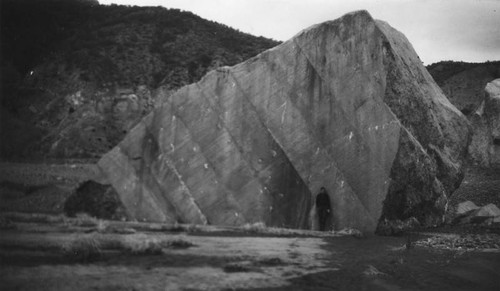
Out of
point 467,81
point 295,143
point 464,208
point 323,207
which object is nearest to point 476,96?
point 467,81

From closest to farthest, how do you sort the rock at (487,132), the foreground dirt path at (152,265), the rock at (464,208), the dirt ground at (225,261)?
the foreground dirt path at (152,265) < the dirt ground at (225,261) < the rock at (464,208) < the rock at (487,132)

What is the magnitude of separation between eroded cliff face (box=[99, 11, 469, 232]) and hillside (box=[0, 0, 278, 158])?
21.1m

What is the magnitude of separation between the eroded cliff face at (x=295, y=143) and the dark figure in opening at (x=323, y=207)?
18 cm

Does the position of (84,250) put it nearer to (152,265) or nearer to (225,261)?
(152,265)

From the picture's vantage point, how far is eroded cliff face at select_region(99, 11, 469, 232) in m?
16.2

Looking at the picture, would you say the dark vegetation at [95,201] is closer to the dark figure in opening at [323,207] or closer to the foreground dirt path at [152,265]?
the foreground dirt path at [152,265]

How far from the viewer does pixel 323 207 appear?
16344mm

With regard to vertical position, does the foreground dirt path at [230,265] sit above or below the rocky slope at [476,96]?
below

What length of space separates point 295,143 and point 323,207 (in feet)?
7.14

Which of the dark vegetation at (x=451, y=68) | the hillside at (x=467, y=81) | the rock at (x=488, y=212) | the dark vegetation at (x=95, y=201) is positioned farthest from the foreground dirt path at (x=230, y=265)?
the dark vegetation at (x=451, y=68)

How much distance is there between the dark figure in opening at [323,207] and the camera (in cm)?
1626

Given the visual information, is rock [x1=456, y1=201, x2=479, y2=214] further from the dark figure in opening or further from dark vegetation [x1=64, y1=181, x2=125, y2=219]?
dark vegetation [x1=64, y1=181, x2=125, y2=219]

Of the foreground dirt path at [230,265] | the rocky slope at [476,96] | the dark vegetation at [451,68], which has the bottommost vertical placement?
the foreground dirt path at [230,265]

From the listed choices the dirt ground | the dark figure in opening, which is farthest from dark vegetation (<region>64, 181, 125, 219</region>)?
the dark figure in opening
